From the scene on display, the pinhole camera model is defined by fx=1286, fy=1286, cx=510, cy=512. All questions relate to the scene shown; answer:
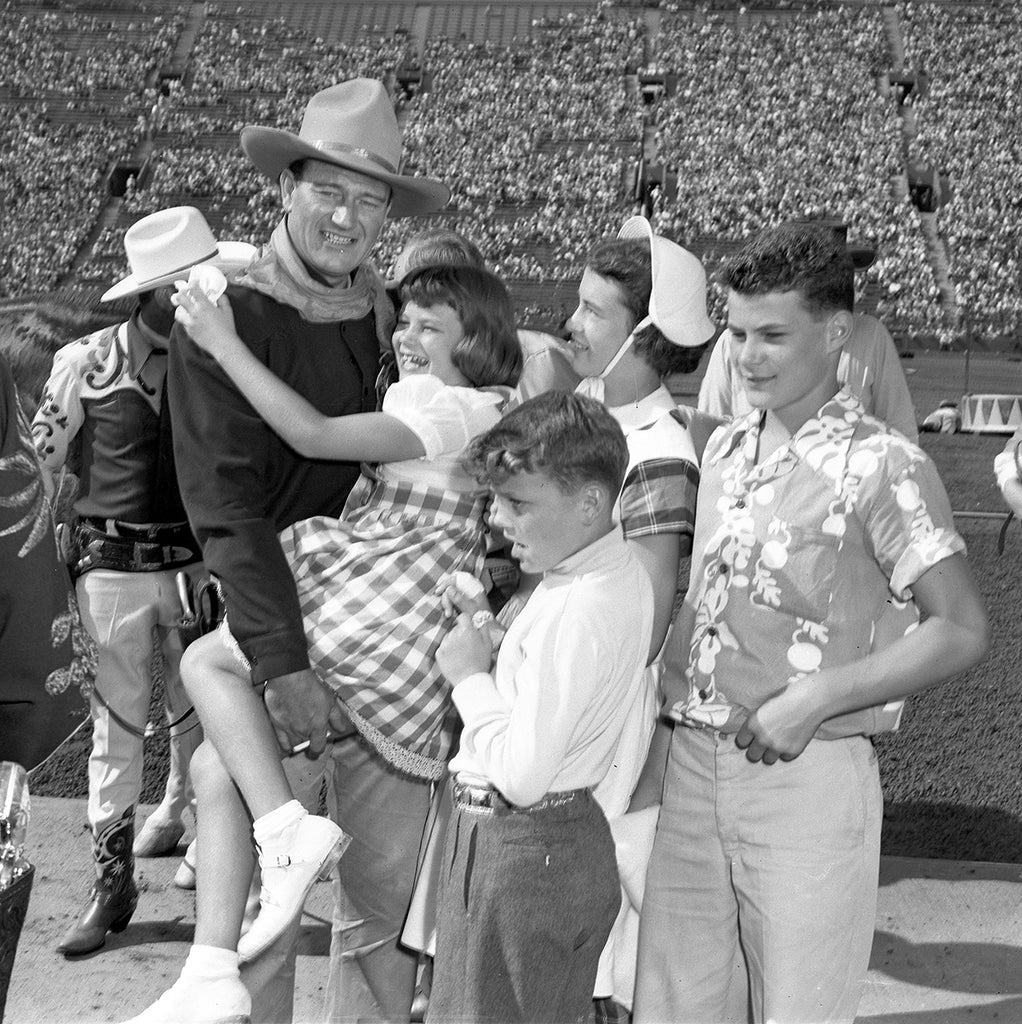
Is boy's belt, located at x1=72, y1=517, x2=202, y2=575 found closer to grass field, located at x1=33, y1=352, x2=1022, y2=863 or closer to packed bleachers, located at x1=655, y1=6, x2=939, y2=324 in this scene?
grass field, located at x1=33, y1=352, x2=1022, y2=863

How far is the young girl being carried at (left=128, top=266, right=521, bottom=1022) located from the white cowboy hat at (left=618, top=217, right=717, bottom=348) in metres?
0.31

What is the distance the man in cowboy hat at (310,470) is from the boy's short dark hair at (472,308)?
0.17m

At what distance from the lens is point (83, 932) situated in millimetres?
3168

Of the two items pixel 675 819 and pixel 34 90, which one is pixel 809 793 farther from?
pixel 34 90

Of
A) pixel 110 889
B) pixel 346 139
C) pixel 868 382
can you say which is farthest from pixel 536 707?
pixel 868 382

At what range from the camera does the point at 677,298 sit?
246 cm

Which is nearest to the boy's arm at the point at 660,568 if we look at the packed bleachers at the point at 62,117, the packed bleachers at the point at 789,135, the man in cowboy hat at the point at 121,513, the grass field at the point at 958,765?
the man in cowboy hat at the point at 121,513

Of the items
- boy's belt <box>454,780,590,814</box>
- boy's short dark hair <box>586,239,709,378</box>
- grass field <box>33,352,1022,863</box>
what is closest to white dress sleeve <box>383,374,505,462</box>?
boy's short dark hair <box>586,239,709,378</box>

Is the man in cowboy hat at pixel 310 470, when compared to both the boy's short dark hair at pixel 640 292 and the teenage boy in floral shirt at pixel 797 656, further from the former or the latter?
the teenage boy in floral shirt at pixel 797 656

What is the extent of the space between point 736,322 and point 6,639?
1173mm

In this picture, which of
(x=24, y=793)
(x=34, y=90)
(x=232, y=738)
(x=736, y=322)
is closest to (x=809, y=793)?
(x=736, y=322)

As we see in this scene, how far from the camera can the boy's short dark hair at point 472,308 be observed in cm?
228

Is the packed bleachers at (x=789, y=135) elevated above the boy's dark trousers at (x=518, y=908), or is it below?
above

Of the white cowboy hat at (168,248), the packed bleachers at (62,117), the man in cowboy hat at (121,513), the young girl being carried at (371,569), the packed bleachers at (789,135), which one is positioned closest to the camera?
the young girl being carried at (371,569)
